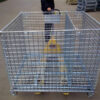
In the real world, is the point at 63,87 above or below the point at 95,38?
below

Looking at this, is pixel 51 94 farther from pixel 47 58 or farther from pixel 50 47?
pixel 50 47

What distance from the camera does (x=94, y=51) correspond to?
5.35ft

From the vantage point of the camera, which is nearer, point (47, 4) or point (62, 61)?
point (62, 61)

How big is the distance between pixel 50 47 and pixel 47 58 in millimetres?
141

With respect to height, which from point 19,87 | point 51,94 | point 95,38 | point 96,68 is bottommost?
point 51,94

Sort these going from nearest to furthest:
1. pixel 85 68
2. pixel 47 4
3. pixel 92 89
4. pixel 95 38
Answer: pixel 95 38, pixel 92 89, pixel 85 68, pixel 47 4

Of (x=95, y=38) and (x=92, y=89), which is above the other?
(x=95, y=38)

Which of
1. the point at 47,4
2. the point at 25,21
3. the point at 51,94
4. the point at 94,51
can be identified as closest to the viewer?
the point at 94,51

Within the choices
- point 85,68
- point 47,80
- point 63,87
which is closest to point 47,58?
point 47,80

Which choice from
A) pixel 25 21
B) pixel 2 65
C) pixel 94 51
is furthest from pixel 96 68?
pixel 2 65

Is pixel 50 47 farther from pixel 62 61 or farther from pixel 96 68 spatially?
pixel 96 68

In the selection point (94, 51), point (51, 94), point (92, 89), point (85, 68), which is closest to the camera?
point (94, 51)

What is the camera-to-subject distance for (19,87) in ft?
5.80

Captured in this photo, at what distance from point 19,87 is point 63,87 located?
0.50 m
